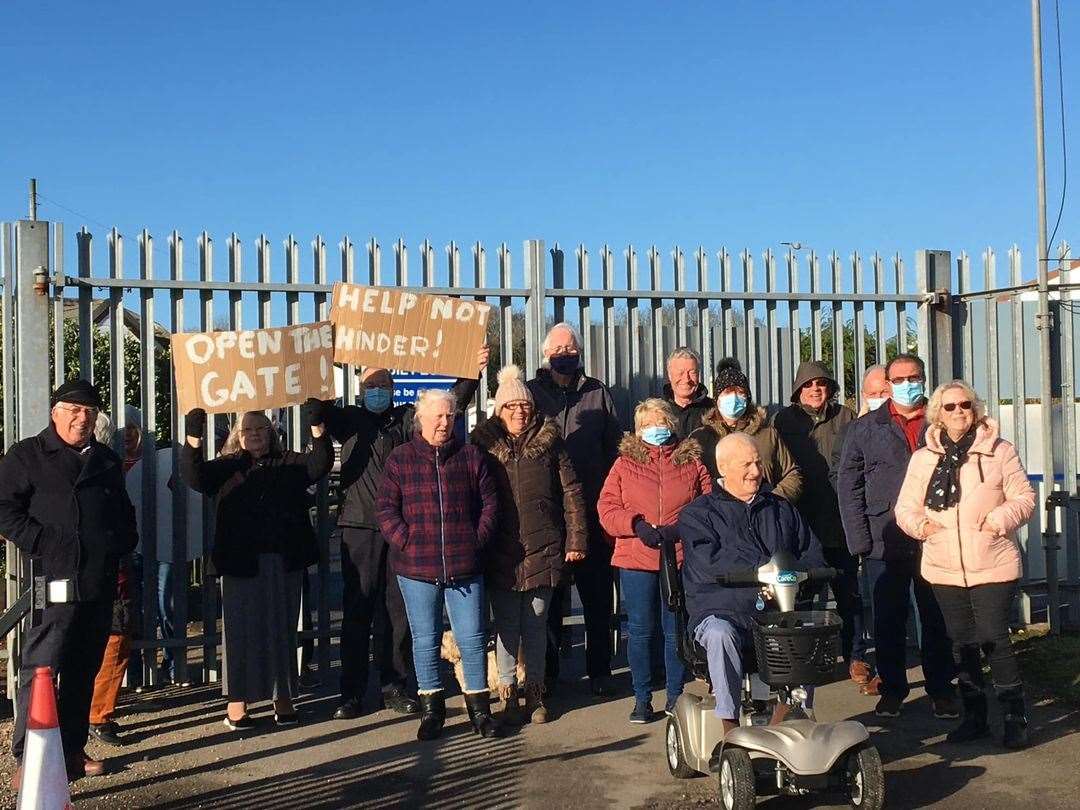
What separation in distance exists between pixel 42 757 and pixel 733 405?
4.51m

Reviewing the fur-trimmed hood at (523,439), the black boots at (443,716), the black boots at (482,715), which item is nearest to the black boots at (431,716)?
the black boots at (443,716)

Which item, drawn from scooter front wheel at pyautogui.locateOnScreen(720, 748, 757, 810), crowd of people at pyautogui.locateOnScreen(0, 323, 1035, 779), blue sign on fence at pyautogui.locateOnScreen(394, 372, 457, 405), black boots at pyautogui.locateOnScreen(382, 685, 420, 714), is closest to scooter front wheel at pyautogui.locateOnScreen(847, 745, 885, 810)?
scooter front wheel at pyautogui.locateOnScreen(720, 748, 757, 810)

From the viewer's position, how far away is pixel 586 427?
25.9ft

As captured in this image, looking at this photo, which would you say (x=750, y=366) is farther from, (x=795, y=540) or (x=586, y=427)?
(x=795, y=540)

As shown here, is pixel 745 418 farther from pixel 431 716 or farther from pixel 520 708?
pixel 431 716

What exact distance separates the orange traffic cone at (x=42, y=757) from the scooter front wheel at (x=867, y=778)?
10.2 feet

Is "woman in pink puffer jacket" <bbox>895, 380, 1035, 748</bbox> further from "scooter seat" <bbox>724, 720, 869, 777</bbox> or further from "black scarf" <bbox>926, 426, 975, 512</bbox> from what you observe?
"scooter seat" <bbox>724, 720, 869, 777</bbox>

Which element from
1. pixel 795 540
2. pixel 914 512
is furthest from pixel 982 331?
pixel 795 540

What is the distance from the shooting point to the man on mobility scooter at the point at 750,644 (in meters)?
5.13

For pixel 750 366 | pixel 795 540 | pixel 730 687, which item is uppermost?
pixel 750 366

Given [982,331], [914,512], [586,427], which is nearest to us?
[914,512]

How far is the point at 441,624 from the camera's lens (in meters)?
6.96

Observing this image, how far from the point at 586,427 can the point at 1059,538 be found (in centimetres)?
414

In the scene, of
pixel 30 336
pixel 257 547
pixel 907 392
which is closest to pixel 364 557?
pixel 257 547
